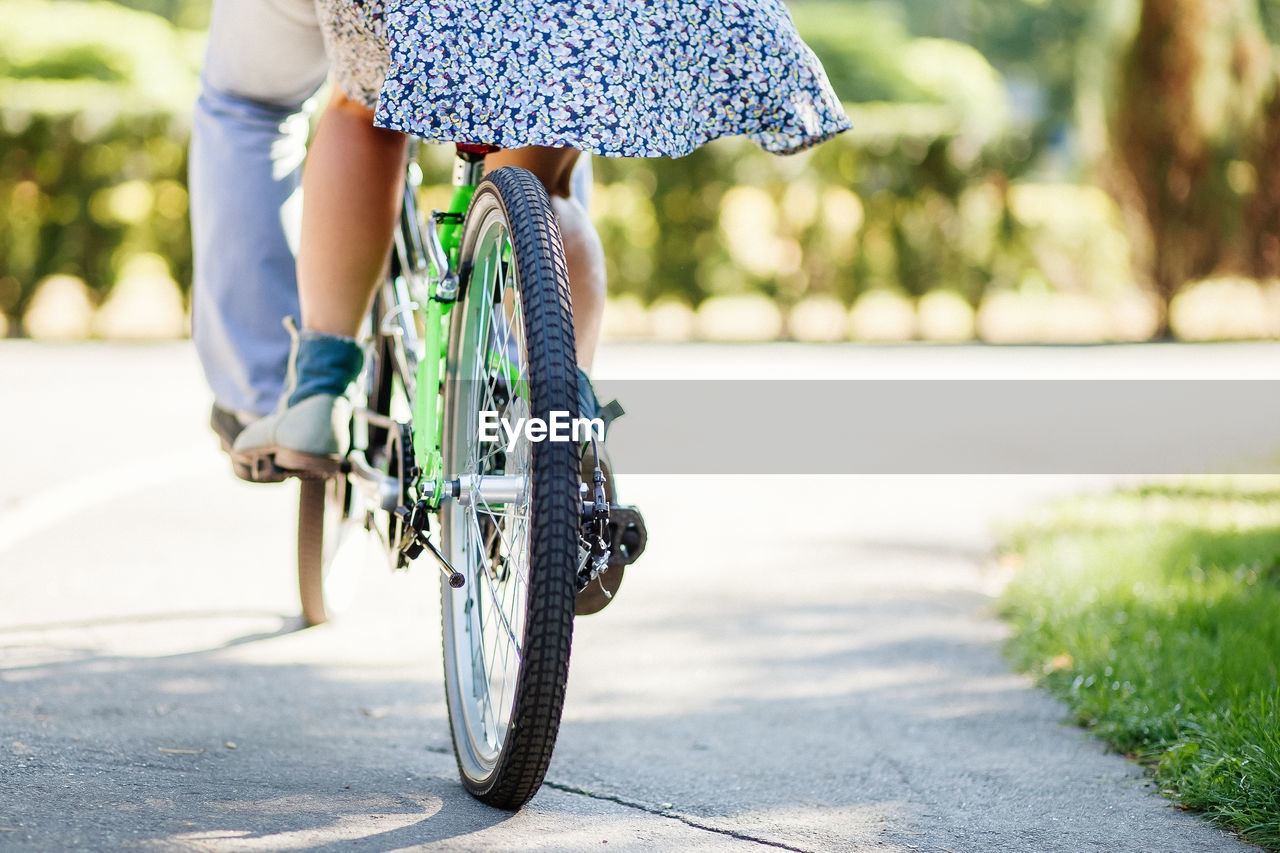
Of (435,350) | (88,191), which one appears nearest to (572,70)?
(435,350)

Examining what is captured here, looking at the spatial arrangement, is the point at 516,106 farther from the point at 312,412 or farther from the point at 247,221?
the point at 247,221

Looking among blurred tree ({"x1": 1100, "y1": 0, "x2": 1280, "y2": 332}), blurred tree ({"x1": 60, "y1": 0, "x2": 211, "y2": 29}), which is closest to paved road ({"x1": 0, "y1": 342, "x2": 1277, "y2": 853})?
blurred tree ({"x1": 1100, "y1": 0, "x2": 1280, "y2": 332})

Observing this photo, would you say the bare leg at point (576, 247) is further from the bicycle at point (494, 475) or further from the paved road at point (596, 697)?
the paved road at point (596, 697)

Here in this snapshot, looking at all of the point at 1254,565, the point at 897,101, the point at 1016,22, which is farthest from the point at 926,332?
the point at 1016,22

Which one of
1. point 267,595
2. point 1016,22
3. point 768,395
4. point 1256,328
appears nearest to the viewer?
point 267,595

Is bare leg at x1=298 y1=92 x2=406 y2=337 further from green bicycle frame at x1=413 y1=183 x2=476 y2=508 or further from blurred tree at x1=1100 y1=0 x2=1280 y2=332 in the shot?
blurred tree at x1=1100 y1=0 x2=1280 y2=332

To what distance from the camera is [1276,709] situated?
2.72 meters

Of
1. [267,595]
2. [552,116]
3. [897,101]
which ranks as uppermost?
[897,101]

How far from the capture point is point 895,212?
11.8 meters

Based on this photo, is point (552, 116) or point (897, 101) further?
point (897, 101)

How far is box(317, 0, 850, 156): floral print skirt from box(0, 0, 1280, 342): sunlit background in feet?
29.0

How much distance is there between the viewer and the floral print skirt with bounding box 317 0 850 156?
90.0 inches

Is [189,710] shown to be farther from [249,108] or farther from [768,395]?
[768,395]

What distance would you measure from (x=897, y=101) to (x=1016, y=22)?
527 inches
